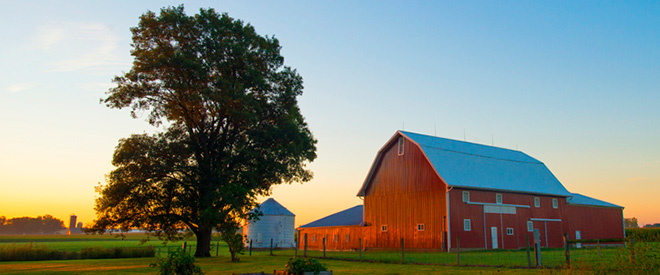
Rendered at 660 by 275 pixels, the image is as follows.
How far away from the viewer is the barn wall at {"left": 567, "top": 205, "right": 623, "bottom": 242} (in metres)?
47.1

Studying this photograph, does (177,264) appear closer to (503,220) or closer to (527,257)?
(527,257)

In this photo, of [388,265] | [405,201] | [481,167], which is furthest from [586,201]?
[388,265]

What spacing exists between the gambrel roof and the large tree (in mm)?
12082

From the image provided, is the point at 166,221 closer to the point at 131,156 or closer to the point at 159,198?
the point at 159,198

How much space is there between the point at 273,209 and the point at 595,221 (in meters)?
34.7

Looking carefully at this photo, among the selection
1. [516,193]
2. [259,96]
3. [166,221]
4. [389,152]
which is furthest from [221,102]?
[516,193]

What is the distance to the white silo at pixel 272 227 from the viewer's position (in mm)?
54844

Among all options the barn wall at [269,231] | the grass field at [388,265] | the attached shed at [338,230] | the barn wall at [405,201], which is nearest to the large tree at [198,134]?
the grass field at [388,265]

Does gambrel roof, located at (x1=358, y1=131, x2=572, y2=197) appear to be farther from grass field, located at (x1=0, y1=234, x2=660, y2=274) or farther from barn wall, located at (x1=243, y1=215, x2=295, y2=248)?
barn wall, located at (x1=243, y1=215, x2=295, y2=248)

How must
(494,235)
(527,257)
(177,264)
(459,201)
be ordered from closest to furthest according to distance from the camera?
(177,264), (527,257), (459,201), (494,235)

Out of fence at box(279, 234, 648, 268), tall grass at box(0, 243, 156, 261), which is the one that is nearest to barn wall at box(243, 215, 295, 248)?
fence at box(279, 234, 648, 268)

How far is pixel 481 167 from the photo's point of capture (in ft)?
139

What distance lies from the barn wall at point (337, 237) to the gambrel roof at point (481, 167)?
4.02 meters

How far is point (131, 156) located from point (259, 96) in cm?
917
